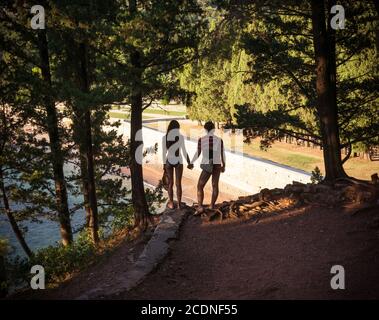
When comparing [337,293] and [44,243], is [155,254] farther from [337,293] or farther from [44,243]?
[44,243]

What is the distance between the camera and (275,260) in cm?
702

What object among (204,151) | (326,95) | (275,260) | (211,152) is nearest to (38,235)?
(204,151)

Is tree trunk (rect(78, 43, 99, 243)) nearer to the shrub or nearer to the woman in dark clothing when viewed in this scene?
the shrub

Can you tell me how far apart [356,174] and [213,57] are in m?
19.0

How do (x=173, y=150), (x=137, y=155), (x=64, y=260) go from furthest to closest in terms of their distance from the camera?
(x=64, y=260), (x=137, y=155), (x=173, y=150)

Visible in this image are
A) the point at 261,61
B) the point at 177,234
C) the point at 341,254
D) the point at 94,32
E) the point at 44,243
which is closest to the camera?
the point at 341,254

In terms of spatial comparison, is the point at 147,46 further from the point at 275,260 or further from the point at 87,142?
the point at 275,260

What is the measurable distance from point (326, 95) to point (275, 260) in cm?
518

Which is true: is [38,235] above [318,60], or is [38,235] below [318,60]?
below

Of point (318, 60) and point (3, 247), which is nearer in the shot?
point (3, 247)

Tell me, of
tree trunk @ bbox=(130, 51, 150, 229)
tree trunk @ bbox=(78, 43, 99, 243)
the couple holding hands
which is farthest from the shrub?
the couple holding hands

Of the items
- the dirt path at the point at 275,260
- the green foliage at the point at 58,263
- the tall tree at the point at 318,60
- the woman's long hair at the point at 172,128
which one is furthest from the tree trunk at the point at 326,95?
the green foliage at the point at 58,263

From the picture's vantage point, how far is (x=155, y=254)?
311 inches
